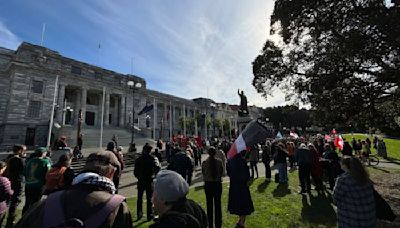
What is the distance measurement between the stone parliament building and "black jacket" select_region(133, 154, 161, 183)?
19.8 metres

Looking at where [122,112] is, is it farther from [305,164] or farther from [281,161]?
[305,164]

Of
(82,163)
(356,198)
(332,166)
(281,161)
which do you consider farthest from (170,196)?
(82,163)

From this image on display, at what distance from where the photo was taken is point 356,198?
375 cm

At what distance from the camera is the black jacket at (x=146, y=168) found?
6.55 m

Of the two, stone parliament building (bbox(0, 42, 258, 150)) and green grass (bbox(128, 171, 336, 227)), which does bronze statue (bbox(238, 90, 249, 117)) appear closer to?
stone parliament building (bbox(0, 42, 258, 150))

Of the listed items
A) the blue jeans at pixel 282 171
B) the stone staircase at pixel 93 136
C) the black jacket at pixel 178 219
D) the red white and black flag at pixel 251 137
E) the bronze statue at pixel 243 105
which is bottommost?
the blue jeans at pixel 282 171

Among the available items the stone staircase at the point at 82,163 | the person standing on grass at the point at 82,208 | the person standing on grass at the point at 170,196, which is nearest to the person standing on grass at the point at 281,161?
the person standing on grass at the point at 170,196

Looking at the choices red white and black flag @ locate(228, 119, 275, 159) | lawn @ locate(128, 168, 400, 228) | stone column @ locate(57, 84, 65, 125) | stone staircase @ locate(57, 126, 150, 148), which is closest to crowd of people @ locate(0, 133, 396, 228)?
red white and black flag @ locate(228, 119, 275, 159)

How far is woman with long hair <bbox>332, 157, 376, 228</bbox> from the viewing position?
12.2 ft

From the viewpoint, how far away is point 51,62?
40.8 meters

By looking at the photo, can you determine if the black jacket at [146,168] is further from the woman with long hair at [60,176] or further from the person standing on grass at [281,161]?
the person standing on grass at [281,161]

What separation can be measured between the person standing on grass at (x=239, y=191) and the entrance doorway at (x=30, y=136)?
37.5m

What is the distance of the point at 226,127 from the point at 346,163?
199 ft

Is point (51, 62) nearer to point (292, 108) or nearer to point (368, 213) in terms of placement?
point (292, 108)
